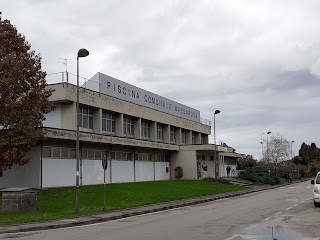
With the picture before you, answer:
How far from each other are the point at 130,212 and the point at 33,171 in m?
13.3

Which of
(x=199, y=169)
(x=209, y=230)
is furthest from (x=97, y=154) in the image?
(x=209, y=230)

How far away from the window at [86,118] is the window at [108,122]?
7.27 ft

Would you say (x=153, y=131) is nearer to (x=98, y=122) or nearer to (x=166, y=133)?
(x=166, y=133)

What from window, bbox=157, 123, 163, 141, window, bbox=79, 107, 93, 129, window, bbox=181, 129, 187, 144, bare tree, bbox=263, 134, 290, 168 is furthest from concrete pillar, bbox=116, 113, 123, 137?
bare tree, bbox=263, 134, 290, 168

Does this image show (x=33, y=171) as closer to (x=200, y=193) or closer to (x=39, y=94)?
(x=39, y=94)

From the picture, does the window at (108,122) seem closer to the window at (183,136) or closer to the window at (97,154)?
the window at (97,154)

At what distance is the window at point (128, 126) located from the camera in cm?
4928

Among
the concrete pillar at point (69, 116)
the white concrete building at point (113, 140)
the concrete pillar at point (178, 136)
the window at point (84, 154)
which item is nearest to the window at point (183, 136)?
the white concrete building at point (113, 140)

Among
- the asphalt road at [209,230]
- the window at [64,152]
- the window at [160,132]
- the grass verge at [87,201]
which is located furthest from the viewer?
the window at [160,132]

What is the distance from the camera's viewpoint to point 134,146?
151 ft

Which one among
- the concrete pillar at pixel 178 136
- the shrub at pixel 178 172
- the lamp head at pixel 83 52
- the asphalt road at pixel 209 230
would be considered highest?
the lamp head at pixel 83 52

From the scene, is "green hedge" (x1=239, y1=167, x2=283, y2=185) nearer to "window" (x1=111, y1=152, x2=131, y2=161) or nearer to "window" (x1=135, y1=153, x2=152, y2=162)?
"window" (x1=135, y1=153, x2=152, y2=162)

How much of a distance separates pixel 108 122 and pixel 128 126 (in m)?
4.84

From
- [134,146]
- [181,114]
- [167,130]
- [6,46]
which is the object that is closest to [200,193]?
[134,146]
